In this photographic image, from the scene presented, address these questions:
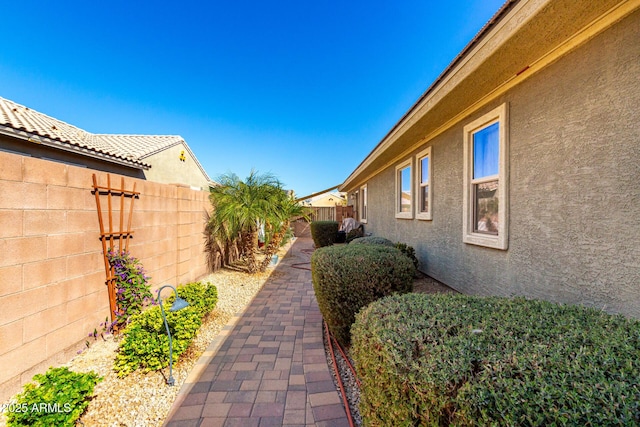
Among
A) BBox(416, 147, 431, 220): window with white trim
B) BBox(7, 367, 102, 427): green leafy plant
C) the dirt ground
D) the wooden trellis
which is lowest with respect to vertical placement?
the dirt ground

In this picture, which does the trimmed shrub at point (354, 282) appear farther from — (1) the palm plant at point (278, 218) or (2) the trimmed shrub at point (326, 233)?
(2) the trimmed shrub at point (326, 233)

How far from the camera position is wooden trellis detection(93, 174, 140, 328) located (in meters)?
3.29

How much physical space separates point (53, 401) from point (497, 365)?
288cm

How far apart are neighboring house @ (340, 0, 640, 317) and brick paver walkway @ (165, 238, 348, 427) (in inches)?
107

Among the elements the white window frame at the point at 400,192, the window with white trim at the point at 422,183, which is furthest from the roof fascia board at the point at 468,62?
the white window frame at the point at 400,192

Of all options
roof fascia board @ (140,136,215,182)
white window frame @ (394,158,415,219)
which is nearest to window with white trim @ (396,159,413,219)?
white window frame @ (394,158,415,219)

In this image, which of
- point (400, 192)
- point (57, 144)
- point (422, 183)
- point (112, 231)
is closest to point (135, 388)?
point (112, 231)

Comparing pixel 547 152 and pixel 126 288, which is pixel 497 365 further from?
pixel 126 288

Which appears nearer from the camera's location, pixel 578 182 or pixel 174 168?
pixel 578 182

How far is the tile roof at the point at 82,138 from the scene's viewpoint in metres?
5.94

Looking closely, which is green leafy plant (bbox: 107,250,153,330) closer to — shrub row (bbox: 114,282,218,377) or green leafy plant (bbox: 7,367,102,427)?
shrub row (bbox: 114,282,218,377)

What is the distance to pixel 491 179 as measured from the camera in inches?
153

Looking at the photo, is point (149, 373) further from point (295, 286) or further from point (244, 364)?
point (295, 286)

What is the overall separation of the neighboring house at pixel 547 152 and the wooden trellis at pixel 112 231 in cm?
483
